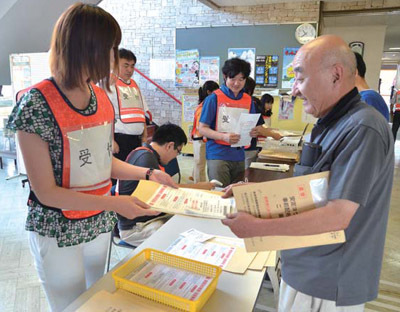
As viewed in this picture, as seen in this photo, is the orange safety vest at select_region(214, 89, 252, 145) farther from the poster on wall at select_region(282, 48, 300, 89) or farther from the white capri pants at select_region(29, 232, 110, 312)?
the poster on wall at select_region(282, 48, 300, 89)

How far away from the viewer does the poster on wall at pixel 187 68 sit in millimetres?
6090

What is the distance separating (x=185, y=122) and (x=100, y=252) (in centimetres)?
537

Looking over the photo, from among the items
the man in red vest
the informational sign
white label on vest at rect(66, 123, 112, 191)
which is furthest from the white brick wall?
white label on vest at rect(66, 123, 112, 191)

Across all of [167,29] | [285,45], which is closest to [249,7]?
[285,45]

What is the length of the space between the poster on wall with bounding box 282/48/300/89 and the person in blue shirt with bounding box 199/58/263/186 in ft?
10.6

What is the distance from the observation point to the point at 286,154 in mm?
3113

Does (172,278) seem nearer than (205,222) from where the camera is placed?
Yes

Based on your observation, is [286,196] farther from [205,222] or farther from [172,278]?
[205,222]

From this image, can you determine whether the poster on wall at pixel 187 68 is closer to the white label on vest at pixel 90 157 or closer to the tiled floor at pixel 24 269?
the tiled floor at pixel 24 269

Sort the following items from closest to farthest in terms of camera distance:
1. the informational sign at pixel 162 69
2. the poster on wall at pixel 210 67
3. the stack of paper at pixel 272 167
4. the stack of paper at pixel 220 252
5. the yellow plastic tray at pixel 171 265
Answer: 1. the yellow plastic tray at pixel 171 265
2. the stack of paper at pixel 220 252
3. the stack of paper at pixel 272 167
4. the poster on wall at pixel 210 67
5. the informational sign at pixel 162 69

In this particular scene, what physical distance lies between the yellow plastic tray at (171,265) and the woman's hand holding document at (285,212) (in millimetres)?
250

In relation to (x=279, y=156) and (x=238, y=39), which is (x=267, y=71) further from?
(x=279, y=156)

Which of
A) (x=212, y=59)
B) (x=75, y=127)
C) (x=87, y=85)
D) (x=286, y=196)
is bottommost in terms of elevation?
(x=286, y=196)

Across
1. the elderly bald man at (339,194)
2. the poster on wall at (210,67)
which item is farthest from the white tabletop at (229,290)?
the poster on wall at (210,67)
